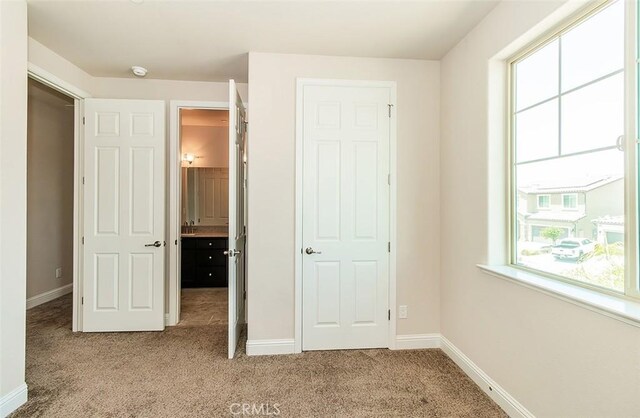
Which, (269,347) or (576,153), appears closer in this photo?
(576,153)

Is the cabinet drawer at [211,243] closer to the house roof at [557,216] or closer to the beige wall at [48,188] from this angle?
the beige wall at [48,188]

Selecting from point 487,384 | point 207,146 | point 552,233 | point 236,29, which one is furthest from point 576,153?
point 207,146

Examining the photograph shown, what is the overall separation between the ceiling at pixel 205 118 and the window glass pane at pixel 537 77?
3.74 meters

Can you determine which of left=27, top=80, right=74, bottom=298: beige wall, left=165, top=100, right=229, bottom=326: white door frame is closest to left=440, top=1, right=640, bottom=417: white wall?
left=165, top=100, right=229, bottom=326: white door frame

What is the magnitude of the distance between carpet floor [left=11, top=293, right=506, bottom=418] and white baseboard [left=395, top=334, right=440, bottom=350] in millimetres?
67

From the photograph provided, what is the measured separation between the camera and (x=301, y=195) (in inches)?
100

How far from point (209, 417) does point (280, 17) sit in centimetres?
262

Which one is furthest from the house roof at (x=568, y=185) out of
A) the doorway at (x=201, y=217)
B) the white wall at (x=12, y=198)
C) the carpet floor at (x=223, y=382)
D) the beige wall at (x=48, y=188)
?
the beige wall at (x=48, y=188)

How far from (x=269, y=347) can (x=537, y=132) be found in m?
2.50

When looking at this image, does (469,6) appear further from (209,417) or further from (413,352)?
(209,417)

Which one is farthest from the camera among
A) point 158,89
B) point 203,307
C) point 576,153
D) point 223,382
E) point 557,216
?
point 203,307

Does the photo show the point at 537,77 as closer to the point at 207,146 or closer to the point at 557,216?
the point at 557,216

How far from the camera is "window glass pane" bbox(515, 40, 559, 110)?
1682mm

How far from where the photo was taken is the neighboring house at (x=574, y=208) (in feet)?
4.44
